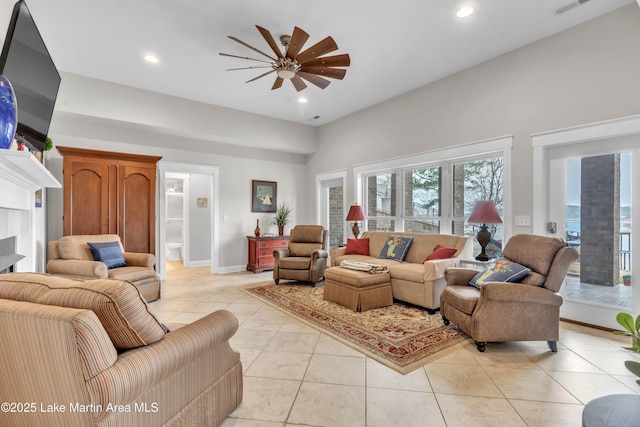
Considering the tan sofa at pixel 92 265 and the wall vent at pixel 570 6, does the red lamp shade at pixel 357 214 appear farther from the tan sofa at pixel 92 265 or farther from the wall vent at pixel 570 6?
the wall vent at pixel 570 6

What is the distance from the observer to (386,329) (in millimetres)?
2906

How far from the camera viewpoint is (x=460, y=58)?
3742mm

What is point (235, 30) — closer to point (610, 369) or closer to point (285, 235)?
point (285, 235)

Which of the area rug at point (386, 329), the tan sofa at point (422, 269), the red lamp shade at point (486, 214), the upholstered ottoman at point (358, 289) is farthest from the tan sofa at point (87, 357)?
the red lamp shade at point (486, 214)

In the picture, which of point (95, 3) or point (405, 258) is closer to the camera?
point (95, 3)

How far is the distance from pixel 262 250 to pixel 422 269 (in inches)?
131

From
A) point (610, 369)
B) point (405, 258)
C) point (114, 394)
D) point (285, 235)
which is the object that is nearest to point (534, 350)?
point (610, 369)

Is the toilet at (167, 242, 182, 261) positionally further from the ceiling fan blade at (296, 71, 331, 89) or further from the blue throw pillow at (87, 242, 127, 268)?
the ceiling fan blade at (296, 71, 331, 89)

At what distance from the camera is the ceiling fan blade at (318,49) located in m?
2.72

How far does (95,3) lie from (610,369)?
518cm

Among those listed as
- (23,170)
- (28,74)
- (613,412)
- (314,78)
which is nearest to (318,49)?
(314,78)

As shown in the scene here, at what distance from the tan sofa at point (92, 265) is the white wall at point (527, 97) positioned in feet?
13.0

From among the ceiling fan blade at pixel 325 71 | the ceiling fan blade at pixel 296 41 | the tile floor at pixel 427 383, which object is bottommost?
the tile floor at pixel 427 383

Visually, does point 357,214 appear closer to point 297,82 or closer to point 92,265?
point 297,82
